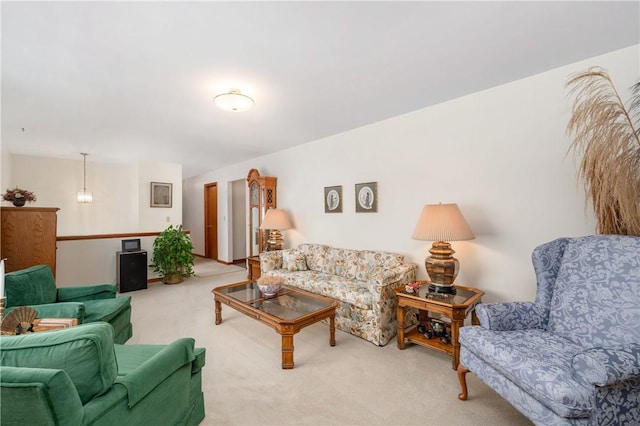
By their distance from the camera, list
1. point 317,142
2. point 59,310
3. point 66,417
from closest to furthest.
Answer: point 66,417 < point 59,310 < point 317,142

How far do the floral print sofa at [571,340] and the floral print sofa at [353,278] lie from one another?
2.96ft

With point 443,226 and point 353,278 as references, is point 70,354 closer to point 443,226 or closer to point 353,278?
point 443,226

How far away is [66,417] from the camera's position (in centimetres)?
85

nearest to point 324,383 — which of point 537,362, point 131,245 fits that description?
point 537,362

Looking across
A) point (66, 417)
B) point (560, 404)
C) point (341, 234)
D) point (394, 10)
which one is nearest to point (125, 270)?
point (341, 234)

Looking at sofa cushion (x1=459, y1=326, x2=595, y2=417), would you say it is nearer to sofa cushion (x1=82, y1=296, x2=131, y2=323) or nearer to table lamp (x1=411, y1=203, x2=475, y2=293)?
table lamp (x1=411, y1=203, x2=475, y2=293)

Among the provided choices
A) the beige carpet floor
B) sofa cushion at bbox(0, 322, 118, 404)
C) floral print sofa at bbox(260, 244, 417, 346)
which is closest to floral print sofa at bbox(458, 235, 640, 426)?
the beige carpet floor

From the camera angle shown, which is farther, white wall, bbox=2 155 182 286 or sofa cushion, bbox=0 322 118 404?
white wall, bbox=2 155 182 286

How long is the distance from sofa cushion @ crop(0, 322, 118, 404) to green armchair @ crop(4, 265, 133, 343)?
138cm

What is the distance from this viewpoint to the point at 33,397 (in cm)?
81

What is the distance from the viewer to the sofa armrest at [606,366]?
3.98 feet

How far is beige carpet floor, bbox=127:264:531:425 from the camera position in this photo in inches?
67.9

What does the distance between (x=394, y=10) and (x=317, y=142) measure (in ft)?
9.05

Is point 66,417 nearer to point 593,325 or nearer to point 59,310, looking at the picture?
point 59,310
